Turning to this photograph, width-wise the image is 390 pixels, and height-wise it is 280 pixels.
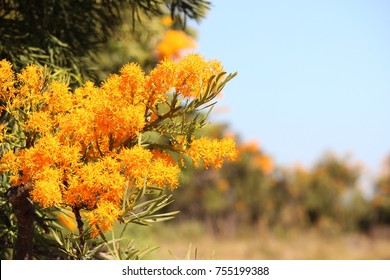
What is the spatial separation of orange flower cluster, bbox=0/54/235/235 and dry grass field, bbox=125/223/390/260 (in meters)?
14.8

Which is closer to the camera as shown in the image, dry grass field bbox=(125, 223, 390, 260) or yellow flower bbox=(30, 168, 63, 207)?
yellow flower bbox=(30, 168, 63, 207)

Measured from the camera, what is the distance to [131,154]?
1.87 metres

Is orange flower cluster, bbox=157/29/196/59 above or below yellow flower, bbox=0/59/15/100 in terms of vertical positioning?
below

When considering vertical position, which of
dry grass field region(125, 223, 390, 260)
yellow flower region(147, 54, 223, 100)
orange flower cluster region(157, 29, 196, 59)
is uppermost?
yellow flower region(147, 54, 223, 100)

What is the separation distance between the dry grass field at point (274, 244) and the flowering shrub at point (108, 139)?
1480 centimetres

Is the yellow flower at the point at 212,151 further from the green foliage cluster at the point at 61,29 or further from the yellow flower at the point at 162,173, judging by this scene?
the green foliage cluster at the point at 61,29

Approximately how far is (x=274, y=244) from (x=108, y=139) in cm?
1843

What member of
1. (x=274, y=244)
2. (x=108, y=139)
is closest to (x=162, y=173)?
(x=108, y=139)

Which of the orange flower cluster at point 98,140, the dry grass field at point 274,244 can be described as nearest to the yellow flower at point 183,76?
the orange flower cluster at point 98,140

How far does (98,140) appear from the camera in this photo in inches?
80.3

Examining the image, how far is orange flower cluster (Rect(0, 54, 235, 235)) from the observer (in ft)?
6.18

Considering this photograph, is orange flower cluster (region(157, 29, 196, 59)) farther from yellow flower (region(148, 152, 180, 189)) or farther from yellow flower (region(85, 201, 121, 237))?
yellow flower (region(85, 201, 121, 237))

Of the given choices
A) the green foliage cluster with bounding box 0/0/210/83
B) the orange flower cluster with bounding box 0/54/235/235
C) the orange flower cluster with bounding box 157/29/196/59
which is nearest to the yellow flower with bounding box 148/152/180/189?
the orange flower cluster with bounding box 0/54/235/235

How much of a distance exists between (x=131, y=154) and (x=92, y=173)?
0.14 metres
